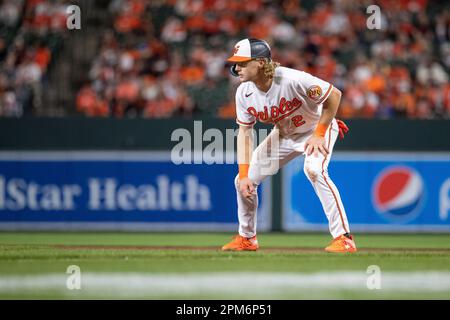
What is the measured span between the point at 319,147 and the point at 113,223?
6809 millimetres

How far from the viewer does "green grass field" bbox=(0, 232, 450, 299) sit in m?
7.46

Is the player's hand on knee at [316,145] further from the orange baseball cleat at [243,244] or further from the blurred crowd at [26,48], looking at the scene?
the blurred crowd at [26,48]

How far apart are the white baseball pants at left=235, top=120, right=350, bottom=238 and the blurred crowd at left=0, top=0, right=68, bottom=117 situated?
6.79 m

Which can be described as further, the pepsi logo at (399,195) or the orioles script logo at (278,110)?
the pepsi logo at (399,195)

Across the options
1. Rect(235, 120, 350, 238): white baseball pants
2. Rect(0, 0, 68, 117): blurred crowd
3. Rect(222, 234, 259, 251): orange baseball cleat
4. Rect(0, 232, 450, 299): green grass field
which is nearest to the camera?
Rect(0, 232, 450, 299): green grass field

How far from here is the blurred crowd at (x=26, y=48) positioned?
52.3 ft

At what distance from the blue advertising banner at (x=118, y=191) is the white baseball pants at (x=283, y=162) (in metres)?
5.41

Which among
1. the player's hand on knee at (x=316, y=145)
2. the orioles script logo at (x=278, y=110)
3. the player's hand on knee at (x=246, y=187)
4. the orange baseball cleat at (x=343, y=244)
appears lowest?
the orange baseball cleat at (x=343, y=244)

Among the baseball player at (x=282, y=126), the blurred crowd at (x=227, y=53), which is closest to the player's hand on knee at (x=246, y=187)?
the baseball player at (x=282, y=126)

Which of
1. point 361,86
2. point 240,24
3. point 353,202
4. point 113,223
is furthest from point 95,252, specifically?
point 240,24

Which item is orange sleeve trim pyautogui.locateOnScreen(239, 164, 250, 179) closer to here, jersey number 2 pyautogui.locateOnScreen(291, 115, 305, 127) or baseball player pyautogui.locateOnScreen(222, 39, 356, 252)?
baseball player pyautogui.locateOnScreen(222, 39, 356, 252)

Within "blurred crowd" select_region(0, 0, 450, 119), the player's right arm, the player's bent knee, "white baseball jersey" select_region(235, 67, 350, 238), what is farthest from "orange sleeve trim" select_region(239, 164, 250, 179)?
"blurred crowd" select_region(0, 0, 450, 119)

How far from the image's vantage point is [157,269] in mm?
8648

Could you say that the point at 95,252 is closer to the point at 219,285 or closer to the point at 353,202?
the point at 219,285
